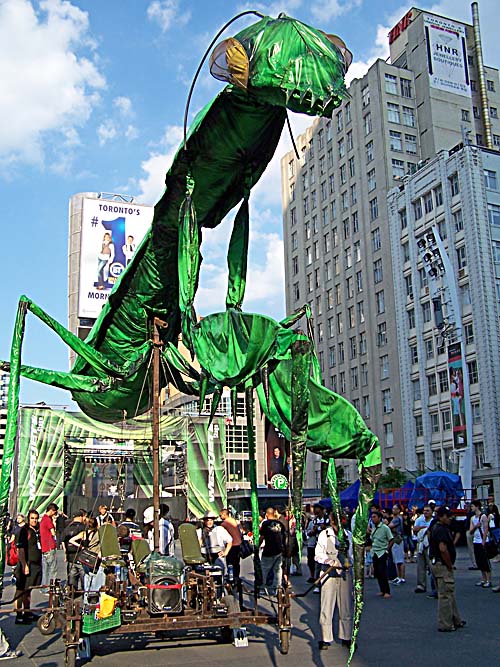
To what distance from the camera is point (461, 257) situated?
132 ft

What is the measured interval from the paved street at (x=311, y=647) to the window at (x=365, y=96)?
46562 millimetres

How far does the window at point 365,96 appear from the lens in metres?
52.2

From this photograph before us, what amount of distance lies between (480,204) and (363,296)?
12.9 metres

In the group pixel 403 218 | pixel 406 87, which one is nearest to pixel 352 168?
pixel 406 87

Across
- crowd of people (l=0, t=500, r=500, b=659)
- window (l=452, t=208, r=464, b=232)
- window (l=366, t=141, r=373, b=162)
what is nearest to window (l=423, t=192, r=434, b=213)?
window (l=452, t=208, r=464, b=232)

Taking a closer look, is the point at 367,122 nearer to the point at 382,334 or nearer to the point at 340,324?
the point at 340,324

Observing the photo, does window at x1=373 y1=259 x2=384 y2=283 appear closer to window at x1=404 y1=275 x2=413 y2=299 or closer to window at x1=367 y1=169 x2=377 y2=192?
window at x1=404 y1=275 x2=413 y2=299

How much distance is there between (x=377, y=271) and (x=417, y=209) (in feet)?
19.2

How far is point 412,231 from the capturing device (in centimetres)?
4488

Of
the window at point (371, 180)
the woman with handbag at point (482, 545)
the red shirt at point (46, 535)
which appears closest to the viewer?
the woman with handbag at point (482, 545)

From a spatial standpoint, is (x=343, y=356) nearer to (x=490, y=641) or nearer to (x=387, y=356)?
(x=387, y=356)

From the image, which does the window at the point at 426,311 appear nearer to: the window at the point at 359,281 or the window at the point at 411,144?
the window at the point at 359,281

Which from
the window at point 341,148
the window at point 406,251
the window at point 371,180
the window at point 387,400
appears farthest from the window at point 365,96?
the window at point 387,400

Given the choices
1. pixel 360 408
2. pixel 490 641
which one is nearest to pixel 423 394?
pixel 360 408
